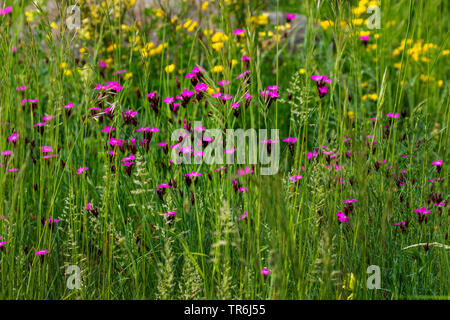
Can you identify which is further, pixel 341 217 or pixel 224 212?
pixel 341 217

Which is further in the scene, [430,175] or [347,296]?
[430,175]

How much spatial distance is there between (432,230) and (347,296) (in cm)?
50

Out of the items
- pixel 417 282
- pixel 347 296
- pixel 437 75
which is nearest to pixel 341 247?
pixel 347 296

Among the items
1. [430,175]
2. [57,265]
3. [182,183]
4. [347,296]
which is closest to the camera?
[347,296]

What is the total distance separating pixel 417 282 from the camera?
1666 mm

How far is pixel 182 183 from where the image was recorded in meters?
1.96

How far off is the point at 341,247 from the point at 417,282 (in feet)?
0.95

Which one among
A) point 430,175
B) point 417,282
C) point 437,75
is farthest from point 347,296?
point 437,75

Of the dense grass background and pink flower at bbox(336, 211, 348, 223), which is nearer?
the dense grass background

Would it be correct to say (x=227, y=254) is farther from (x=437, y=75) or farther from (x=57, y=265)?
(x=437, y=75)

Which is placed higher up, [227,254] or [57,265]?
[227,254]

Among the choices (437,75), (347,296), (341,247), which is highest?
(437,75)

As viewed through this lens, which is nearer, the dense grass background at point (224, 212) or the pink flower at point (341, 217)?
the dense grass background at point (224, 212)
